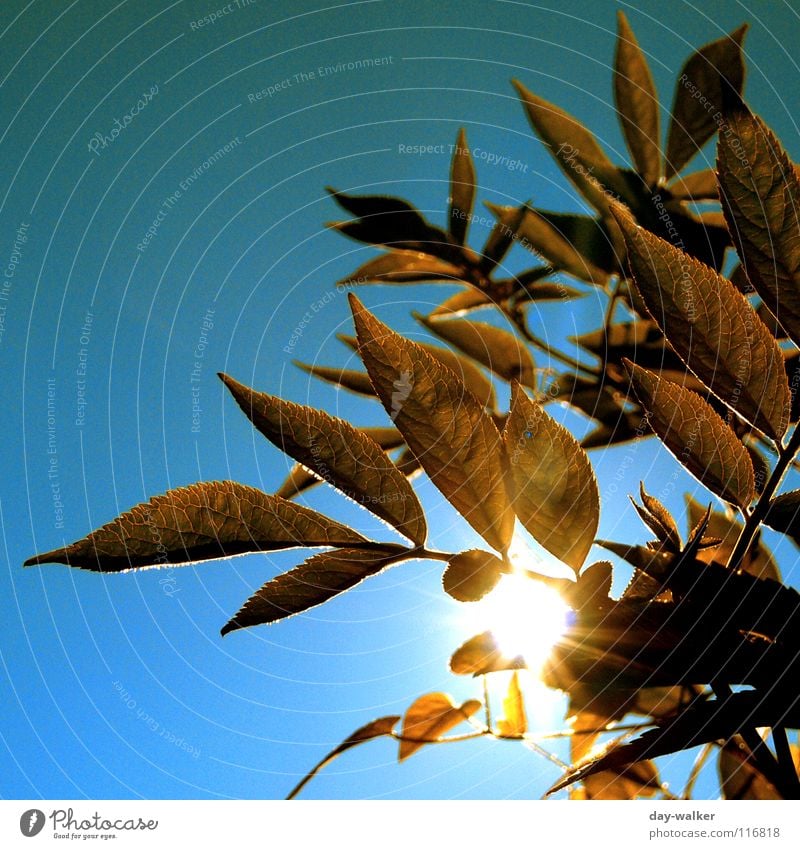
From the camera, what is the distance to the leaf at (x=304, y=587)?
13.1 inches

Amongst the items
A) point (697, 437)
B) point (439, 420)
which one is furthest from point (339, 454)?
point (697, 437)

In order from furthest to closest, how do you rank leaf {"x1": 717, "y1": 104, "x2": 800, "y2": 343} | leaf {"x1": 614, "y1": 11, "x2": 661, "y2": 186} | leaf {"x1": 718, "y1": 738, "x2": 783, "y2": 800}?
1. leaf {"x1": 614, "y1": 11, "x2": 661, "y2": 186}
2. leaf {"x1": 718, "y1": 738, "x2": 783, "y2": 800}
3. leaf {"x1": 717, "y1": 104, "x2": 800, "y2": 343}

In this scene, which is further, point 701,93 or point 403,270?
point 403,270

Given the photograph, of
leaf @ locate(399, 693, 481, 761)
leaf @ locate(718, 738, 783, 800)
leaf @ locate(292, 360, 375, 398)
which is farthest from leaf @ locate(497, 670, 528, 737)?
leaf @ locate(292, 360, 375, 398)

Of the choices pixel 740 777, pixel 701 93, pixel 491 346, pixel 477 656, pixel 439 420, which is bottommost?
pixel 740 777

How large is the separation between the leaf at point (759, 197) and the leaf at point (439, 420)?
13 centimetres

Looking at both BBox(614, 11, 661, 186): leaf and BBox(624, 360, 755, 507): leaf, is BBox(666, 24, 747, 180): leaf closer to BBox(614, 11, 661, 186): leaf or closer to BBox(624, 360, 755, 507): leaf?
BBox(614, 11, 661, 186): leaf

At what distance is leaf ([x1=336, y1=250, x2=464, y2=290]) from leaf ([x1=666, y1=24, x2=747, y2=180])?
19 centimetres

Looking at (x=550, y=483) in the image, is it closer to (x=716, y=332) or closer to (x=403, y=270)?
(x=716, y=332)

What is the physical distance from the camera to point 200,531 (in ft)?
1.08

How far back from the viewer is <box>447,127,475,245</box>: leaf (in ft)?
1.95

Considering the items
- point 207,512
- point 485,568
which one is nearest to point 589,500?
point 485,568
